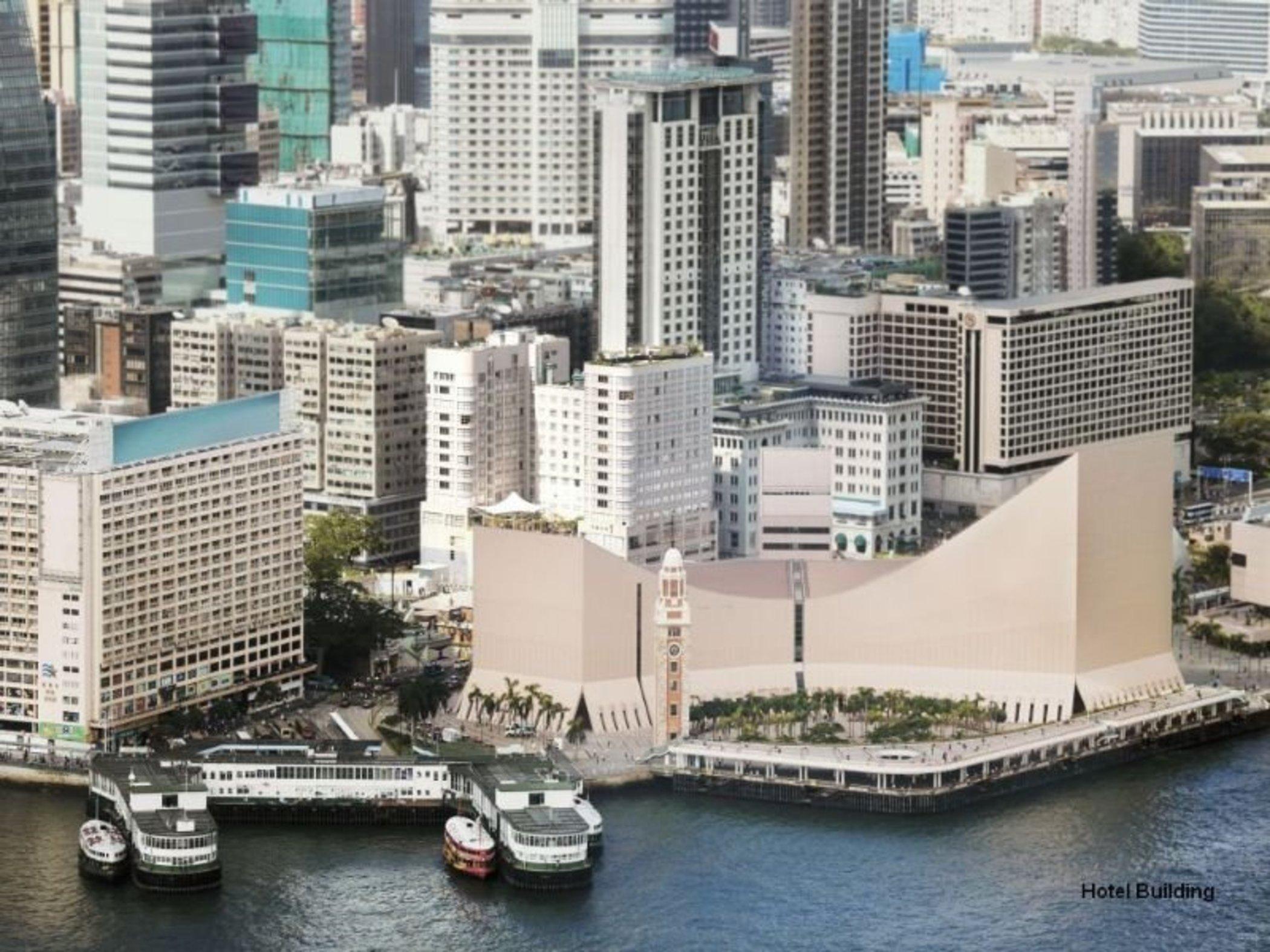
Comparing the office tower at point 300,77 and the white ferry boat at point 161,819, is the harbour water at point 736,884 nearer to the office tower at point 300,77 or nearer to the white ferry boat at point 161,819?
the white ferry boat at point 161,819

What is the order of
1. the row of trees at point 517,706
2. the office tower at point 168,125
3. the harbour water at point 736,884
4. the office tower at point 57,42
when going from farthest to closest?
the office tower at point 57,42 < the office tower at point 168,125 < the row of trees at point 517,706 < the harbour water at point 736,884

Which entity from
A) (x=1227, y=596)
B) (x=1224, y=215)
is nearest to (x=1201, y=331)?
(x=1224, y=215)

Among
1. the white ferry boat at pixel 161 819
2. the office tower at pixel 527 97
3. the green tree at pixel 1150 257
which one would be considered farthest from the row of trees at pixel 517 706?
the office tower at pixel 527 97

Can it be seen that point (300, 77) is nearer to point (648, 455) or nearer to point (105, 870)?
point (648, 455)

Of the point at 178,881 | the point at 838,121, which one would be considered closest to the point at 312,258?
the point at 838,121

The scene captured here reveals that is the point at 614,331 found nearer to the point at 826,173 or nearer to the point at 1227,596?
the point at 1227,596
